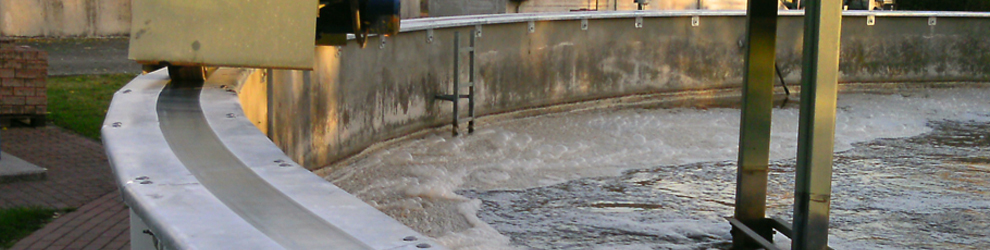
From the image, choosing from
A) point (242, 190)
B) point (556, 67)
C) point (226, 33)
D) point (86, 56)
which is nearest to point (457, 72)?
point (556, 67)

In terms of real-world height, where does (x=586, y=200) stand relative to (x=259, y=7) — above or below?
below

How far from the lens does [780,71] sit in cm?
1695

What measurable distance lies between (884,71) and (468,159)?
10466 millimetres

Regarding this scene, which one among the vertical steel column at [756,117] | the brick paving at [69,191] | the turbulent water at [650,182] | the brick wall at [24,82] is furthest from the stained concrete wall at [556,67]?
the vertical steel column at [756,117]

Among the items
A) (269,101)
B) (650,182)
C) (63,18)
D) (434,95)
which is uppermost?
(63,18)

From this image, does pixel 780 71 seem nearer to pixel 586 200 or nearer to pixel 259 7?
pixel 586 200

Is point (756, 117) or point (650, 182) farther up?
point (756, 117)

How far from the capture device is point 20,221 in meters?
6.23

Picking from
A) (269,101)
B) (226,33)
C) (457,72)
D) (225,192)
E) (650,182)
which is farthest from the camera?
(457,72)

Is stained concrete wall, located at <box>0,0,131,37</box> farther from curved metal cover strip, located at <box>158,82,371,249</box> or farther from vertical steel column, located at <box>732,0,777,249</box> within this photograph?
curved metal cover strip, located at <box>158,82,371,249</box>

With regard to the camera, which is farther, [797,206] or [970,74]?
[970,74]

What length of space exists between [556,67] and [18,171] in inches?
310

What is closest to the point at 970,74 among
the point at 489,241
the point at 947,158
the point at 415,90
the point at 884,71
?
the point at 884,71

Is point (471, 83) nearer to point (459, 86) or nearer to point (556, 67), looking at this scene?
point (459, 86)
